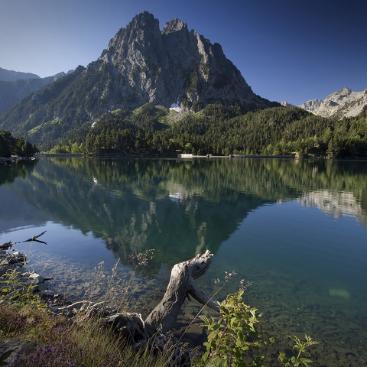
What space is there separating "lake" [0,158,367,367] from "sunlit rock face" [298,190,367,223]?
0.20 meters

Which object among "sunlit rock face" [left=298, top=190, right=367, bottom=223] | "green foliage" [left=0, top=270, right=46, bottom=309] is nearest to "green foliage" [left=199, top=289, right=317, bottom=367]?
"green foliage" [left=0, top=270, right=46, bottom=309]

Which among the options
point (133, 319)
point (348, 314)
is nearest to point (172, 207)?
point (348, 314)

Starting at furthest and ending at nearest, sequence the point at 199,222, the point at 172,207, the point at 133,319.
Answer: the point at 172,207
the point at 199,222
the point at 133,319

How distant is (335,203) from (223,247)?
35182 millimetres

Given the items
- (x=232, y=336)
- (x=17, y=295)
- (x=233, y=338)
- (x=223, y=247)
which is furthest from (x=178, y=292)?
(x=223, y=247)

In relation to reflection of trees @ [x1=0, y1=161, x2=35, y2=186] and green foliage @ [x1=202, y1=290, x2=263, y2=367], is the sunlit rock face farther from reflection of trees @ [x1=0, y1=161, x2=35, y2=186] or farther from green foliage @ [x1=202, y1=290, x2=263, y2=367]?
reflection of trees @ [x1=0, y1=161, x2=35, y2=186]

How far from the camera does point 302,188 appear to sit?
79750mm

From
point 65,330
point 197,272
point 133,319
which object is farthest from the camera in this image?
point 197,272

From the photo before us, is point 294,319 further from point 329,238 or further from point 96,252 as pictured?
point 329,238

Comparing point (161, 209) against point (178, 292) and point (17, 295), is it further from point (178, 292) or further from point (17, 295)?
point (17, 295)

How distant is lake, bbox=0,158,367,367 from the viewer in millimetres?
18719

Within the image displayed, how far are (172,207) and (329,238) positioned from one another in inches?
1049

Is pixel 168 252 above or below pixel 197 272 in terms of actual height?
below

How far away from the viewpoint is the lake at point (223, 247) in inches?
737
